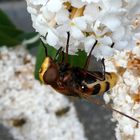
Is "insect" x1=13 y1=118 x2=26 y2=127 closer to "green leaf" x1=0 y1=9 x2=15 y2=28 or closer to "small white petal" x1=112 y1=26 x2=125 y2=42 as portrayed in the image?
"green leaf" x1=0 y1=9 x2=15 y2=28

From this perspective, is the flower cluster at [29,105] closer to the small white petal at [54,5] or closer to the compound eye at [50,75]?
the compound eye at [50,75]

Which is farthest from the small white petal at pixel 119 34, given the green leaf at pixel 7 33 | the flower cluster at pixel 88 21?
the green leaf at pixel 7 33

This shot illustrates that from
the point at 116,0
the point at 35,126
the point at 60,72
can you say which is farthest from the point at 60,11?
the point at 35,126

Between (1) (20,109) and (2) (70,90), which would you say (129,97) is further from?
(1) (20,109)

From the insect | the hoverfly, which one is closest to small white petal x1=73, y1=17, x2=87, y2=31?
the hoverfly

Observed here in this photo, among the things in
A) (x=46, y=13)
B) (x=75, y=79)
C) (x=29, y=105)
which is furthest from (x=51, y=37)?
(x=29, y=105)
